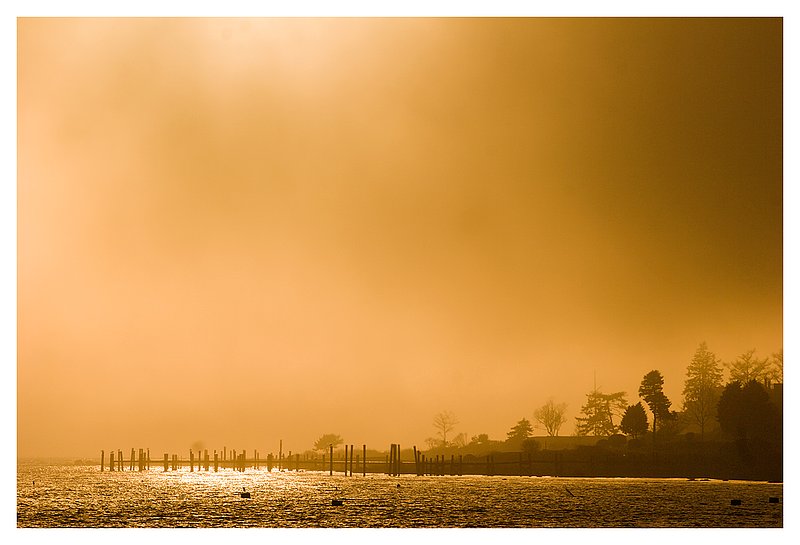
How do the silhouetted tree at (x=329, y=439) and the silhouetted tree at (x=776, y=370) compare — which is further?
the silhouetted tree at (x=329, y=439)

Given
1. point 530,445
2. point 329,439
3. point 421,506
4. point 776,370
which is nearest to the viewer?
point 421,506

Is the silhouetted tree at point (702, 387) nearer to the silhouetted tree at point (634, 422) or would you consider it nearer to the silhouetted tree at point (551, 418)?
the silhouetted tree at point (634, 422)

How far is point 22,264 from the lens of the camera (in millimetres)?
27094

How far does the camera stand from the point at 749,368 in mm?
35875

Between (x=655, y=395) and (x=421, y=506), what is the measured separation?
16339mm

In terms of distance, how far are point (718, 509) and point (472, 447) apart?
64.2 ft

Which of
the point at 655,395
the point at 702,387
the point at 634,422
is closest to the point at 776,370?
the point at 702,387

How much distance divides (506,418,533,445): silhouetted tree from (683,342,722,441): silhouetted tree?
6806 mm

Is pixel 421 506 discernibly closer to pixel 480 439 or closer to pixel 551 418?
pixel 480 439

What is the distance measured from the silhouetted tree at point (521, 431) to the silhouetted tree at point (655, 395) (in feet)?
16.1

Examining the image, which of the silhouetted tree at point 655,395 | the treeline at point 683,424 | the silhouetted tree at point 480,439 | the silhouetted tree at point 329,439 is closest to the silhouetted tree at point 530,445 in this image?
the treeline at point 683,424

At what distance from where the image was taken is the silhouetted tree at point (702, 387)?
1342 inches

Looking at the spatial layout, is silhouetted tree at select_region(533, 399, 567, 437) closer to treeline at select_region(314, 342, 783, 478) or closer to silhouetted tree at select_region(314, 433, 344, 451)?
treeline at select_region(314, 342, 783, 478)

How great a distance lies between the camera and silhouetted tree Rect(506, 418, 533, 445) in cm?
3949
